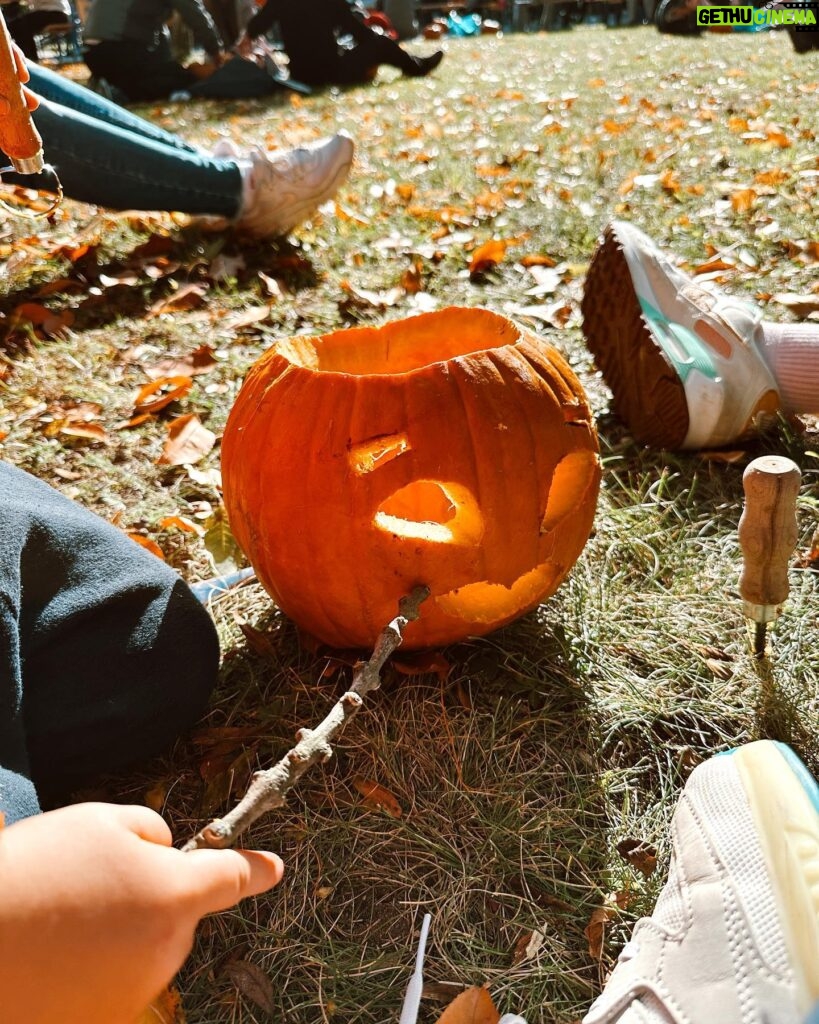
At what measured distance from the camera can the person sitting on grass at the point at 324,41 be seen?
7730 millimetres

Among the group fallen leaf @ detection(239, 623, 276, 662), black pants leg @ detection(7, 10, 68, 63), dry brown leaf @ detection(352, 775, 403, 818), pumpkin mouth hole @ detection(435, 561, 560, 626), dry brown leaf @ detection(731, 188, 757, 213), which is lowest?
dry brown leaf @ detection(352, 775, 403, 818)

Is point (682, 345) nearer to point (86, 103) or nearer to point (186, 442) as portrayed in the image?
point (186, 442)

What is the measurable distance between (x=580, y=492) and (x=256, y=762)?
61 cm

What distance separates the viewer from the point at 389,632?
1.18m

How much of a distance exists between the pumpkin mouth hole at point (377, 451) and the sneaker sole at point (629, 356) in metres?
0.79

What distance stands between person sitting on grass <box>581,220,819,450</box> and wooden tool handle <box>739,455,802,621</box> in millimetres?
619

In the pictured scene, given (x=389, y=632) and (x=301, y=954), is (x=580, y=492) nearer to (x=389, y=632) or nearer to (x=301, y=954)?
(x=389, y=632)

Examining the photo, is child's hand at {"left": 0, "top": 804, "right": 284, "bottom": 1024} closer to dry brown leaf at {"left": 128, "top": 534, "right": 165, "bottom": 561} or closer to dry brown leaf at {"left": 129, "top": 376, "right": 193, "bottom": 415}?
dry brown leaf at {"left": 128, "top": 534, "right": 165, "bottom": 561}

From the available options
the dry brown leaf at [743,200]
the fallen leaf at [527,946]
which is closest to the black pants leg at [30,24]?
the dry brown leaf at [743,200]

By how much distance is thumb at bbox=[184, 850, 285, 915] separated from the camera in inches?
30.9

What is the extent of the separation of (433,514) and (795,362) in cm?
90

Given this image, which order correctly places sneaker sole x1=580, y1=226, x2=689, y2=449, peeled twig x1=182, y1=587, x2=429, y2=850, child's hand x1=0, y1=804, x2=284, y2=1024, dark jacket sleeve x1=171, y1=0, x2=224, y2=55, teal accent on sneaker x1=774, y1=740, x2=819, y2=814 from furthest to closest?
dark jacket sleeve x1=171, y1=0, x2=224, y2=55 < sneaker sole x1=580, y1=226, x2=689, y2=449 < teal accent on sneaker x1=774, y1=740, x2=819, y2=814 < peeled twig x1=182, y1=587, x2=429, y2=850 < child's hand x1=0, y1=804, x2=284, y2=1024

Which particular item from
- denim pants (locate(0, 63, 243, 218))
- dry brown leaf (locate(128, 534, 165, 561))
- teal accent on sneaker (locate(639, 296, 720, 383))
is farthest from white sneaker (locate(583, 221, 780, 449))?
denim pants (locate(0, 63, 243, 218))

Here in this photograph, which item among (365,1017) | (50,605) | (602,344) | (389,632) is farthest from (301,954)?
(602,344)
